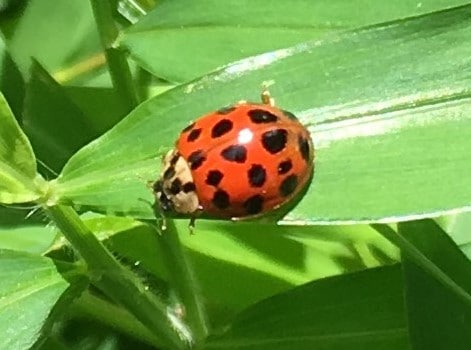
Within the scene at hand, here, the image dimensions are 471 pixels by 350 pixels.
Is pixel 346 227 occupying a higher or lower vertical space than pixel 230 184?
lower

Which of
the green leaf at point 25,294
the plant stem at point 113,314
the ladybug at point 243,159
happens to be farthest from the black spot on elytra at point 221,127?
the plant stem at point 113,314

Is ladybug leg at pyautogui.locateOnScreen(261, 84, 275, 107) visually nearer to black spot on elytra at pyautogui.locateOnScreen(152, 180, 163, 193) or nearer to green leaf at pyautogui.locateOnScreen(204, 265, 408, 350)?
black spot on elytra at pyautogui.locateOnScreen(152, 180, 163, 193)

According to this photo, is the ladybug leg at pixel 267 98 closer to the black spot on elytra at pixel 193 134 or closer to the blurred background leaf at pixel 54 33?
the black spot on elytra at pixel 193 134

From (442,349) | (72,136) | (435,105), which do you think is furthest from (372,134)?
(72,136)

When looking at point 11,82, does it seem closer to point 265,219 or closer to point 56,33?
point 56,33

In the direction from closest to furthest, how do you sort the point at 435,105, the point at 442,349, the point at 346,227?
the point at 435,105
the point at 442,349
the point at 346,227

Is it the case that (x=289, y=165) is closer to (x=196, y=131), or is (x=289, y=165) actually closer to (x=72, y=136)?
(x=196, y=131)
